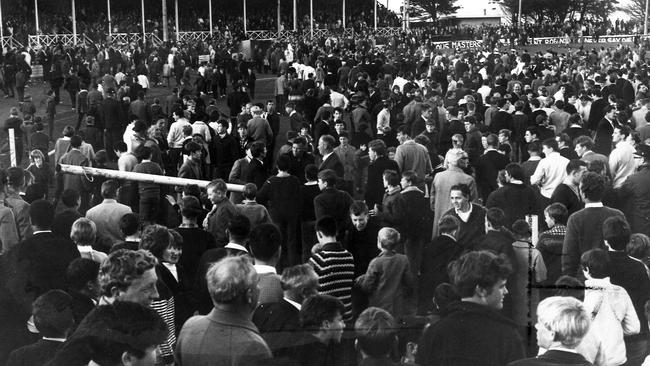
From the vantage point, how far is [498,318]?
5.03 m

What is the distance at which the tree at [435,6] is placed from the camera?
282ft

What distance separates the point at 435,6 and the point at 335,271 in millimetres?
81428

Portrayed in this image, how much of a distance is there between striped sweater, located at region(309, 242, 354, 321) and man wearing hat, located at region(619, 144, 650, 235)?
419 centimetres

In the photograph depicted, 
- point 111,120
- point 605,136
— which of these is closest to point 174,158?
point 111,120

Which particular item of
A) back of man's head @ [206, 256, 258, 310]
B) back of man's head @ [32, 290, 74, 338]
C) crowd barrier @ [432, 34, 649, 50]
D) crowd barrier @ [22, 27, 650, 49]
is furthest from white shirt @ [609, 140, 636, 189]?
crowd barrier @ [432, 34, 649, 50]

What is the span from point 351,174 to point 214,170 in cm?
281

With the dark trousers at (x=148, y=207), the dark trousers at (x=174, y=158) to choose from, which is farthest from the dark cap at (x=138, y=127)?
the dark trousers at (x=148, y=207)

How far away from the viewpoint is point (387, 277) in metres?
7.42

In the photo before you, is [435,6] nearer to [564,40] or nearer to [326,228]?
[564,40]

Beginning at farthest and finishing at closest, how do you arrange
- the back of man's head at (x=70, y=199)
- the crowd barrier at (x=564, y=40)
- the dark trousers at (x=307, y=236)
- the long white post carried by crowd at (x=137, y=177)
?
the crowd barrier at (x=564, y=40), the long white post carried by crowd at (x=137, y=177), the dark trousers at (x=307, y=236), the back of man's head at (x=70, y=199)

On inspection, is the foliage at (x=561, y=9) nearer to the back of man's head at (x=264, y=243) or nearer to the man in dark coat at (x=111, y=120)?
the man in dark coat at (x=111, y=120)

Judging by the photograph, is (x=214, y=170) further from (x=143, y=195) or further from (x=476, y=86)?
(x=476, y=86)

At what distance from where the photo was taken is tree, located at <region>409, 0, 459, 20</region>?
282 feet

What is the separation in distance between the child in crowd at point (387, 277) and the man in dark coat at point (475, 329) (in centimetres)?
213
